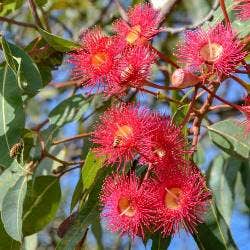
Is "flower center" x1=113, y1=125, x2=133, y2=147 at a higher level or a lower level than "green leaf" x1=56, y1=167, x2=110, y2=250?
higher

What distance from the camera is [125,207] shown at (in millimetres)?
1565

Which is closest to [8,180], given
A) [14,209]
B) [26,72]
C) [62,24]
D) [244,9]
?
[14,209]

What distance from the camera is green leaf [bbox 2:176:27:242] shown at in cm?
175

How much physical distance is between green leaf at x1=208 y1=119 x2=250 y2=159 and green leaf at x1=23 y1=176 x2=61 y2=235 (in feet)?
1.42

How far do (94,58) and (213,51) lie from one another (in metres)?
0.25

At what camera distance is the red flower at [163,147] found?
1.52 metres

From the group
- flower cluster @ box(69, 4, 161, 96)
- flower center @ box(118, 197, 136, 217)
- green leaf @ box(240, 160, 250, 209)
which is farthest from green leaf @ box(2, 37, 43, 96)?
green leaf @ box(240, 160, 250, 209)

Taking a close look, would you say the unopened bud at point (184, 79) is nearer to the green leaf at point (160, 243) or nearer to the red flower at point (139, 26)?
the red flower at point (139, 26)

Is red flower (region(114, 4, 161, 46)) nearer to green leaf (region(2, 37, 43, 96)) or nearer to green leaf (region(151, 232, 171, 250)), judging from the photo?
green leaf (region(2, 37, 43, 96))

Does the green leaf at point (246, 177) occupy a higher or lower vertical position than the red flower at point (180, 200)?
Result: lower

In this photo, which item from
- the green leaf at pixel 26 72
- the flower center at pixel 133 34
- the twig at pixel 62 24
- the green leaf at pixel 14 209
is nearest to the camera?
the flower center at pixel 133 34

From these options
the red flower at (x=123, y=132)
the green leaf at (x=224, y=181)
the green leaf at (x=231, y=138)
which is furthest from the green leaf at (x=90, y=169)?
the green leaf at (x=224, y=181)

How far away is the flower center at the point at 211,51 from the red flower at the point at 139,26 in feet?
0.41

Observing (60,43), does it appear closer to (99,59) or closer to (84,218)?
(99,59)
